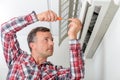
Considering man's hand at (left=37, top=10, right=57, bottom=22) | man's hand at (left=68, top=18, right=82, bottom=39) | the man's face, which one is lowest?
the man's face

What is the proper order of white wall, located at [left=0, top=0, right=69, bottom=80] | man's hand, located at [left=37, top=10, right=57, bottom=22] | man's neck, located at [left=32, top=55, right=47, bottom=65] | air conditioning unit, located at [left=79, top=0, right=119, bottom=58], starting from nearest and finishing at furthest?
air conditioning unit, located at [left=79, top=0, right=119, bottom=58] < man's hand, located at [left=37, top=10, right=57, bottom=22] < man's neck, located at [left=32, top=55, right=47, bottom=65] < white wall, located at [left=0, top=0, right=69, bottom=80]

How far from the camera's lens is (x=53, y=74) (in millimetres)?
1437

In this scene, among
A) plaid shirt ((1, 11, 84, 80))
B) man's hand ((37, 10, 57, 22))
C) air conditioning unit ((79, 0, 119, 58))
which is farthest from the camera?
plaid shirt ((1, 11, 84, 80))

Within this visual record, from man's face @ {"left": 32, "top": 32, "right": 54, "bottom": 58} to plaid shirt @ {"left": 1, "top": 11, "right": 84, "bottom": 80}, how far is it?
0.07 meters

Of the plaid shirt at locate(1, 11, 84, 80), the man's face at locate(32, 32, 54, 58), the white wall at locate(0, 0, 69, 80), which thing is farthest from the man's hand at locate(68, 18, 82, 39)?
the white wall at locate(0, 0, 69, 80)

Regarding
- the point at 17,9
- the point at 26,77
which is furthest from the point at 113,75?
the point at 17,9

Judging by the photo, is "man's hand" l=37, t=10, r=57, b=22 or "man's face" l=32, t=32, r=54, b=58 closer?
"man's hand" l=37, t=10, r=57, b=22

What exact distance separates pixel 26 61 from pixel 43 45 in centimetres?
14

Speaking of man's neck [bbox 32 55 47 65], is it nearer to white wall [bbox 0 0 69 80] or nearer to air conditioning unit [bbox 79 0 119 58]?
air conditioning unit [bbox 79 0 119 58]

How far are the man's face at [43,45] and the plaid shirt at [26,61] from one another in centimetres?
7

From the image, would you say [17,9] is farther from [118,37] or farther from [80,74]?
[118,37]

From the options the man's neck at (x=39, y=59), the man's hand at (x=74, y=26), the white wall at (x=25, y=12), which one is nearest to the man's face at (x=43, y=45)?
the man's neck at (x=39, y=59)

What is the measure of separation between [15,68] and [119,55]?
61cm

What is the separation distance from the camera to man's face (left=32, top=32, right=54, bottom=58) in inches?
56.4
